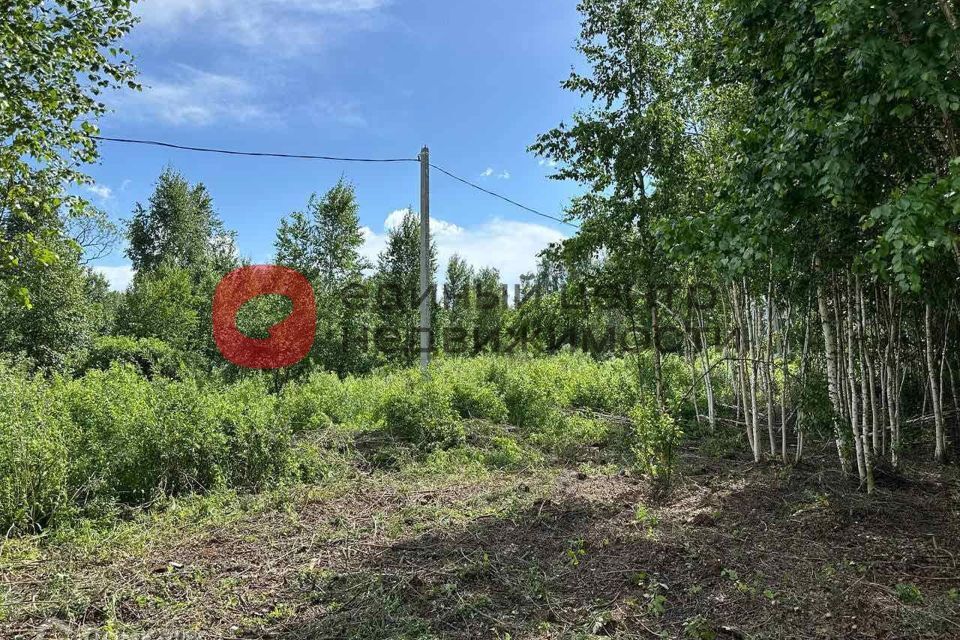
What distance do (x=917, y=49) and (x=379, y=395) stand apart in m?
6.94

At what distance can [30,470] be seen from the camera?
4188 mm

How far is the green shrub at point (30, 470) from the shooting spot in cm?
405

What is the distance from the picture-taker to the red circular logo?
34.5ft

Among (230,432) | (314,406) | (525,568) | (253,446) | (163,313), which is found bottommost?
(525,568)

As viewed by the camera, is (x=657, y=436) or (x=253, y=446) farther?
(x=253, y=446)

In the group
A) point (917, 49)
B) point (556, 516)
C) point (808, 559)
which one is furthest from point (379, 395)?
point (917, 49)

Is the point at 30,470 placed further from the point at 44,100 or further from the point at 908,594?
the point at 908,594

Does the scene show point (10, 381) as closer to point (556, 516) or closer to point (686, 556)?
point (556, 516)

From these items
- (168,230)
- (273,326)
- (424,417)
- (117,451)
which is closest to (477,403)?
(424,417)

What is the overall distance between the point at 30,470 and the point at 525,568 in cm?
387

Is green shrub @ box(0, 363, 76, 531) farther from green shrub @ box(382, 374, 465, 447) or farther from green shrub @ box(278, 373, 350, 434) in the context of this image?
green shrub @ box(382, 374, 465, 447)

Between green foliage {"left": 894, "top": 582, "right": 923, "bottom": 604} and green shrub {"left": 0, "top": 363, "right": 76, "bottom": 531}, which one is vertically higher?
green shrub {"left": 0, "top": 363, "right": 76, "bottom": 531}

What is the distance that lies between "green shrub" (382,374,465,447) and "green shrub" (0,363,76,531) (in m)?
3.60

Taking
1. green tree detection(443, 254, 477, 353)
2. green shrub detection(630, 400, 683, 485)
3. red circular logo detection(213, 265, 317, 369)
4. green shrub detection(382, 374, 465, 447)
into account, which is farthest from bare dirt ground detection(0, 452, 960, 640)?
green tree detection(443, 254, 477, 353)
